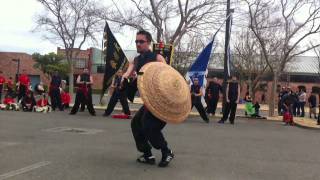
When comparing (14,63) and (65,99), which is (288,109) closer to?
(65,99)

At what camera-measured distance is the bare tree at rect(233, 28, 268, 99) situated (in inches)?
1882

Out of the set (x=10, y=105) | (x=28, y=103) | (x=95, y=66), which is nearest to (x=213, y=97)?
(x=28, y=103)

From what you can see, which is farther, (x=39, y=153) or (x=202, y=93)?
(x=202, y=93)

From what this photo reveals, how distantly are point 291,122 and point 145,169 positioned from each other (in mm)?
13367

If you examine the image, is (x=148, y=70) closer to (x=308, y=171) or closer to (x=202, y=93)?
(x=308, y=171)

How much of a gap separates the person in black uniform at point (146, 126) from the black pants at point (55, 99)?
Answer: 1307 cm

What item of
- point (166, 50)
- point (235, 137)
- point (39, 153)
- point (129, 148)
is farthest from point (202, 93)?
point (39, 153)

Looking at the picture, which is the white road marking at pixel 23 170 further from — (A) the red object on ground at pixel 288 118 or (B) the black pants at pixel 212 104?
(B) the black pants at pixel 212 104

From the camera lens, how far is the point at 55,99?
2028 centimetres

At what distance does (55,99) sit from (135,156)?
507 inches

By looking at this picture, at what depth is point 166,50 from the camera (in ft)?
66.6

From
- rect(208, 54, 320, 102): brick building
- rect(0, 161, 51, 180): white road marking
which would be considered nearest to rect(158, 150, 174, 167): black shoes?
rect(0, 161, 51, 180): white road marking

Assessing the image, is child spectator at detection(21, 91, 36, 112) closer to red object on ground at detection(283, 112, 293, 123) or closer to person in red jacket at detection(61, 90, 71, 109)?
person in red jacket at detection(61, 90, 71, 109)

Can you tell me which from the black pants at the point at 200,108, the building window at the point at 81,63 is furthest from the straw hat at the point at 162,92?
the building window at the point at 81,63
